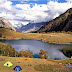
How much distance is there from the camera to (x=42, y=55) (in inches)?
3319

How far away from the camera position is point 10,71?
4544cm

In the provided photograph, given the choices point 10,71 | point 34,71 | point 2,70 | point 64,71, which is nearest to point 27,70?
point 34,71

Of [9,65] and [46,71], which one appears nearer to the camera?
[46,71]

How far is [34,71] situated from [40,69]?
333 centimetres

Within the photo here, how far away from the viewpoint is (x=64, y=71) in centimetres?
4694

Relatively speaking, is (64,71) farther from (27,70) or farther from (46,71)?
(27,70)

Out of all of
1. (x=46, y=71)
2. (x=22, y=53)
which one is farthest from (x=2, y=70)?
(x=22, y=53)

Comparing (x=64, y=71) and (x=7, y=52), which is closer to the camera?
(x=64, y=71)

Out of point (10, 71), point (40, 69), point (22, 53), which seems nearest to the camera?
point (10, 71)

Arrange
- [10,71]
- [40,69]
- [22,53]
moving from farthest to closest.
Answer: [22,53] → [40,69] → [10,71]

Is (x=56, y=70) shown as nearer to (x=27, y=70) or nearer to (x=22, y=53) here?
(x=27, y=70)

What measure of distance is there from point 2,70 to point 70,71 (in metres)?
29.8

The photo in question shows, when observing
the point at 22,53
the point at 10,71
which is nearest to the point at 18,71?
the point at 10,71

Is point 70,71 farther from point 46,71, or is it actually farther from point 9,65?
point 9,65
